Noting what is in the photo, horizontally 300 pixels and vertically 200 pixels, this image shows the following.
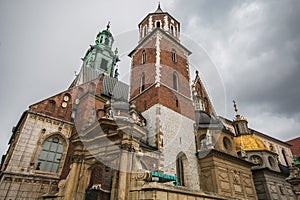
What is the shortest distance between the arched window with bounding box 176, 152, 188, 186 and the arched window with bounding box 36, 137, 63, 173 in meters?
9.50

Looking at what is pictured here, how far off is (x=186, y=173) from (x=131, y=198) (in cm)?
716

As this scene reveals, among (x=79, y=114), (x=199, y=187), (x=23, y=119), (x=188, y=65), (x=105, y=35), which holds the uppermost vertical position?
(x=105, y=35)

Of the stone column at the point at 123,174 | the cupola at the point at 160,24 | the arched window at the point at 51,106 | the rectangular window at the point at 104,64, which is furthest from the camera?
the rectangular window at the point at 104,64

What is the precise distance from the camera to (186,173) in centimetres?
1461

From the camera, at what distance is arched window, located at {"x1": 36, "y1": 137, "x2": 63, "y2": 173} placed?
50.4 ft

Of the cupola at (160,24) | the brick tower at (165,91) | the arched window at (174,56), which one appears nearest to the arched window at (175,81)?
the brick tower at (165,91)

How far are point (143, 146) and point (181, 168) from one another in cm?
441

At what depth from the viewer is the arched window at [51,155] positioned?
1538 cm

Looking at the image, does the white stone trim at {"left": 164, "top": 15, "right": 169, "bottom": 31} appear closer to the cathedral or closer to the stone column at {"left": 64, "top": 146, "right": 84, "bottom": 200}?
the cathedral

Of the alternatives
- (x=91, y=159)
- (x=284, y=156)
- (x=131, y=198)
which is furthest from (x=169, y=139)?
(x=284, y=156)

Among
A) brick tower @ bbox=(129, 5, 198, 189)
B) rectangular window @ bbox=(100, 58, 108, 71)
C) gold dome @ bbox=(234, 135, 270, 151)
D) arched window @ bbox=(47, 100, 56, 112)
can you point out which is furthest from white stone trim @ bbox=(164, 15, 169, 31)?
gold dome @ bbox=(234, 135, 270, 151)

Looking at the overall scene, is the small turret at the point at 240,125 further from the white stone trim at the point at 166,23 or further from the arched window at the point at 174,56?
the white stone trim at the point at 166,23

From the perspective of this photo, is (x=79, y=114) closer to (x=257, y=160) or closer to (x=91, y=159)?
(x=91, y=159)

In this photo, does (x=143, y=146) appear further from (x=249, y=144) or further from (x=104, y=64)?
(x=104, y=64)
